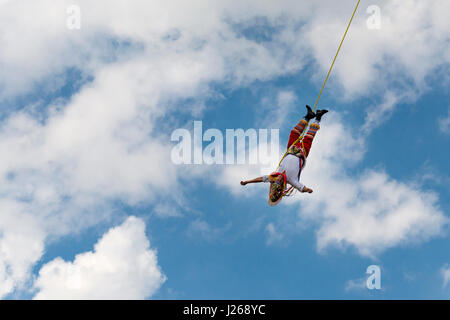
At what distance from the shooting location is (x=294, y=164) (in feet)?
79.7

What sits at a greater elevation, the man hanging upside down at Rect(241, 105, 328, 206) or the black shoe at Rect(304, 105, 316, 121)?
the black shoe at Rect(304, 105, 316, 121)

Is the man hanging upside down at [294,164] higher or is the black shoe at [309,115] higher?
the black shoe at [309,115]

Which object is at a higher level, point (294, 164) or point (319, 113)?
point (319, 113)

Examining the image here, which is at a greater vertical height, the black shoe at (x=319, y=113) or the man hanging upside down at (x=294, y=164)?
the black shoe at (x=319, y=113)

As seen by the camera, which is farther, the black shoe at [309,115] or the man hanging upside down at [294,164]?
the black shoe at [309,115]

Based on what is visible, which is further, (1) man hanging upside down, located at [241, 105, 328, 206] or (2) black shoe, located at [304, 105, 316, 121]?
(2) black shoe, located at [304, 105, 316, 121]

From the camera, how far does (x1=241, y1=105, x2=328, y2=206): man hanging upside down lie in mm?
23906

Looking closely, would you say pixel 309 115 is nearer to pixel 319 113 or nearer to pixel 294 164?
pixel 319 113

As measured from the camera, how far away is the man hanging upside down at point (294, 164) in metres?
23.9

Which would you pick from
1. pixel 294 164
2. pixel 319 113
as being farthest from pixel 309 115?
pixel 294 164
